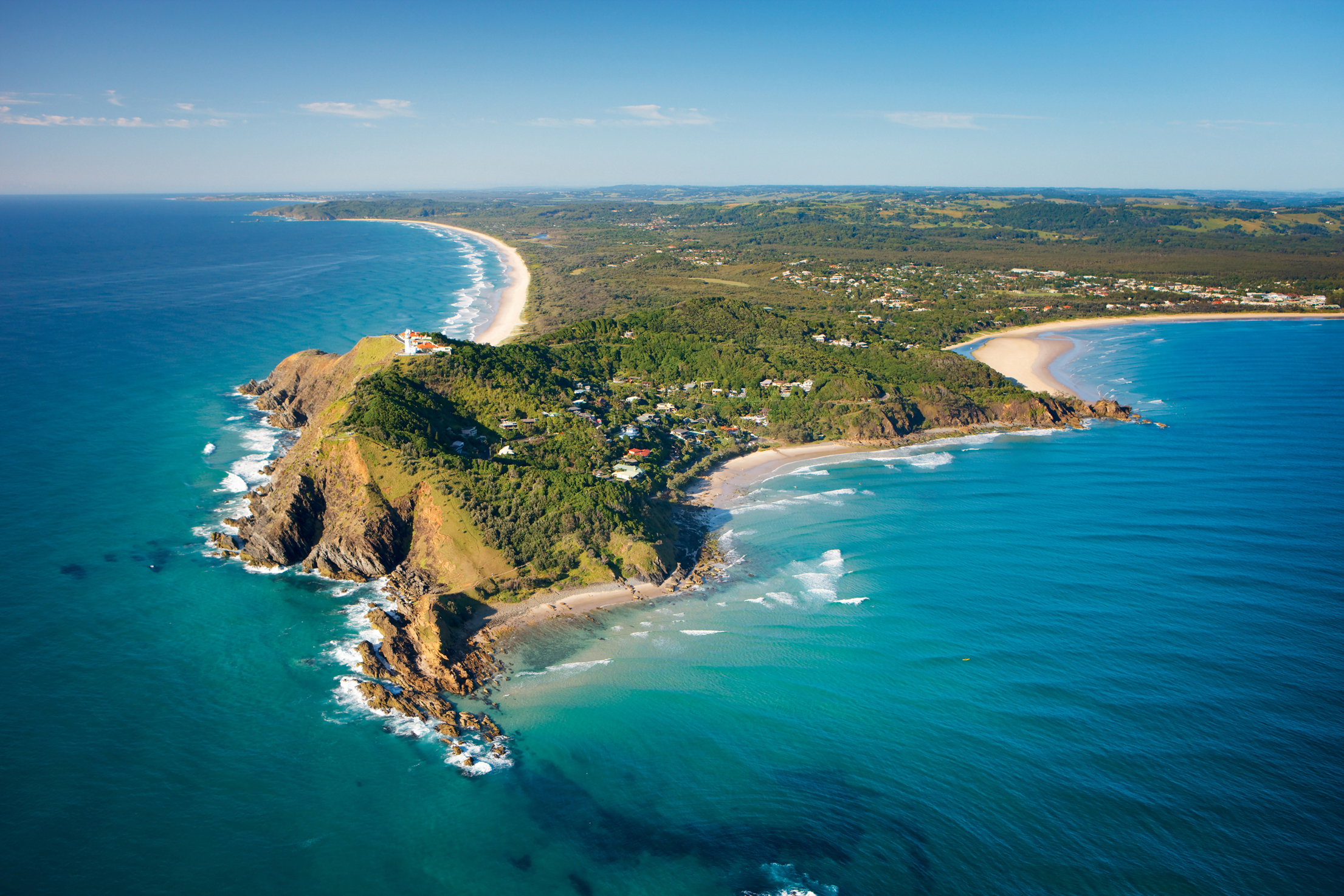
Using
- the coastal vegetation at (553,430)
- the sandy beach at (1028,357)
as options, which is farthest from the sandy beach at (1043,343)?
the coastal vegetation at (553,430)

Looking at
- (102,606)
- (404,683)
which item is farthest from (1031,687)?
(102,606)

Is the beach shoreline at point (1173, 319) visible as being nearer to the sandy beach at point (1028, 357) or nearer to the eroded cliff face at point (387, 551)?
the sandy beach at point (1028, 357)

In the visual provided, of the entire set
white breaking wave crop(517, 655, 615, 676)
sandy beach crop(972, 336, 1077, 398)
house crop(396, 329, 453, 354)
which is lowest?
white breaking wave crop(517, 655, 615, 676)

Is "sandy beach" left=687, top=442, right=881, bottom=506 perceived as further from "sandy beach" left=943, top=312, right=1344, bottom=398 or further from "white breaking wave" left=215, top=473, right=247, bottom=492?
"white breaking wave" left=215, top=473, right=247, bottom=492

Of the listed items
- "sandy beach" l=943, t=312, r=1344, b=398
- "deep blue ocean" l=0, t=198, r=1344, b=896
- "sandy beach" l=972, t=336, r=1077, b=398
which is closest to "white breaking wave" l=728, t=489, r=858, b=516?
"deep blue ocean" l=0, t=198, r=1344, b=896

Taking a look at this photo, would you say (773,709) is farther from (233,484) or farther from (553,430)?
(233,484)

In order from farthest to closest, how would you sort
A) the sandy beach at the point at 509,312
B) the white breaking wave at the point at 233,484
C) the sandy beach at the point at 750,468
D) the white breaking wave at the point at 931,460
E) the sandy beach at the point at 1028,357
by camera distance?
the sandy beach at the point at 509,312 → the sandy beach at the point at 1028,357 → the white breaking wave at the point at 931,460 → the sandy beach at the point at 750,468 → the white breaking wave at the point at 233,484
